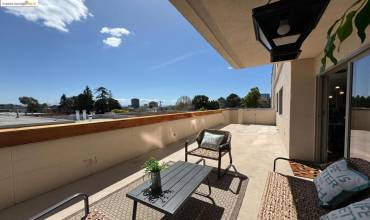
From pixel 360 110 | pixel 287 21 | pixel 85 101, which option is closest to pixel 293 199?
pixel 360 110

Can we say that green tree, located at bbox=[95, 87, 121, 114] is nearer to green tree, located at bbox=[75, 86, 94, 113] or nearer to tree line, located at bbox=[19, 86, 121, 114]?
tree line, located at bbox=[19, 86, 121, 114]

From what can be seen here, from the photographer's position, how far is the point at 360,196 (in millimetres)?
1550

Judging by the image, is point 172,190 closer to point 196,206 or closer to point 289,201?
point 196,206

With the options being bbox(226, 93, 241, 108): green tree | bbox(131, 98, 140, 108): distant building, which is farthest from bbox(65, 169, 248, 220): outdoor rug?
bbox(131, 98, 140, 108): distant building

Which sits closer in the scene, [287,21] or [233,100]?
[287,21]

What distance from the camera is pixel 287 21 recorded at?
101cm

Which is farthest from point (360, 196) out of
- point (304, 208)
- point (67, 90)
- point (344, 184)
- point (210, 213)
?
point (67, 90)

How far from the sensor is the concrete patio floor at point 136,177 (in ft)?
7.86

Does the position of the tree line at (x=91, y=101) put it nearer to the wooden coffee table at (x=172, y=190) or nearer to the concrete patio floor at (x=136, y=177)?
the concrete patio floor at (x=136, y=177)

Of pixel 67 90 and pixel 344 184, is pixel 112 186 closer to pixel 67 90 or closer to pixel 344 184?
pixel 344 184

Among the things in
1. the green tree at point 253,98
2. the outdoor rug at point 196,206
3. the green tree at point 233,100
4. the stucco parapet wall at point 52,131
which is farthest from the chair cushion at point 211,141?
the green tree at point 233,100

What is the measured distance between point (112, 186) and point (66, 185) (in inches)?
30.6

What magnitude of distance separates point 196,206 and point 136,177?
139 centimetres

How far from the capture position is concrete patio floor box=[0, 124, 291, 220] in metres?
2.40
